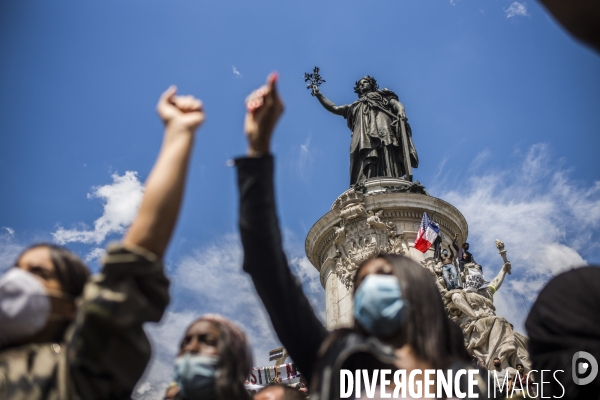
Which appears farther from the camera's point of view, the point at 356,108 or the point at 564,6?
the point at 356,108

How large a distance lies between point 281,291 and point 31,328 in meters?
1.12

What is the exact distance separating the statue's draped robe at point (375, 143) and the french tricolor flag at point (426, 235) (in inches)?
111

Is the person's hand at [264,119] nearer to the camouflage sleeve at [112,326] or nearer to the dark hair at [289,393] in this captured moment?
the camouflage sleeve at [112,326]

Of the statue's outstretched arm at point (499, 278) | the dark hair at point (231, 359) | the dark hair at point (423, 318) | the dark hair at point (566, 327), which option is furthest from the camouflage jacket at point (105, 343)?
the statue's outstretched arm at point (499, 278)

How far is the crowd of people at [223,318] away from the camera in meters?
2.12

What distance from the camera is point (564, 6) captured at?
163cm

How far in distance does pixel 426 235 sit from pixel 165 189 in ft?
31.0

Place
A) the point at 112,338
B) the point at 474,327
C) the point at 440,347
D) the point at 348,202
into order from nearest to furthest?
the point at 112,338 < the point at 440,347 < the point at 474,327 < the point at 348,202

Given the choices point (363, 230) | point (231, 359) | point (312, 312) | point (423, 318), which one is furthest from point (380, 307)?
point (363, 230)

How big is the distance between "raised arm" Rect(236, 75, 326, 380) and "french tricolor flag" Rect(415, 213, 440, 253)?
860cm

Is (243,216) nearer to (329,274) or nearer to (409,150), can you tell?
(329,274)

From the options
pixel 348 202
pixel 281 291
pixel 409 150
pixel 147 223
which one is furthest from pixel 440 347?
pixel 409 150

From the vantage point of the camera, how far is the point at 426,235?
11.2 meters

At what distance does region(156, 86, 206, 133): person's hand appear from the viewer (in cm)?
248
